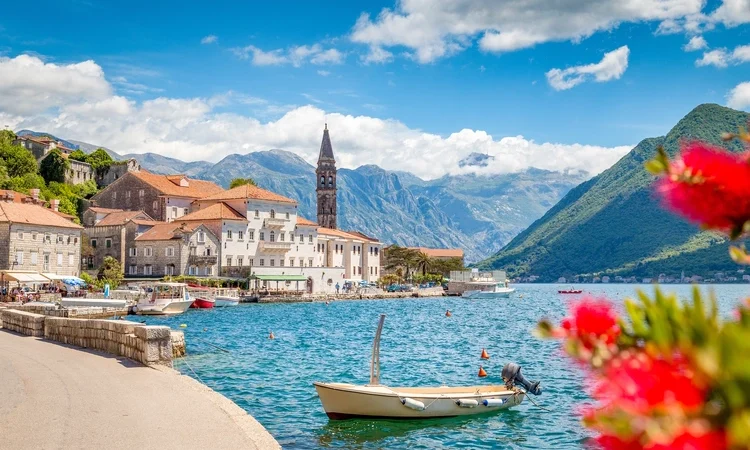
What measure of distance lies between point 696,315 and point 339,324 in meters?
55.6

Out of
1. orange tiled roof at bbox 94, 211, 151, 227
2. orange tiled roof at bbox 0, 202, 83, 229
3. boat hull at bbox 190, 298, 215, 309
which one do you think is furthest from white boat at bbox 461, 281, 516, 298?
orange tiled roof at bbox 0, 202, 83, 229

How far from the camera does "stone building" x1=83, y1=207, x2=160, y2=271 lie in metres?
87.9

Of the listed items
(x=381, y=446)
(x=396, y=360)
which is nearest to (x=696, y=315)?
(x=381, y=446)

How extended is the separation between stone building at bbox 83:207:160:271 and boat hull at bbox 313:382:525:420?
74.3m

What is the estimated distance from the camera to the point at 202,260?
8762cm

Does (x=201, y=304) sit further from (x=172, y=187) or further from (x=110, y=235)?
(x=172, y=187)

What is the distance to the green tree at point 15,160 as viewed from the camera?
97562 millimetres

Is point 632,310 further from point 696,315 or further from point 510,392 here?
point 510,392

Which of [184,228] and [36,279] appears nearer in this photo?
[36,279]

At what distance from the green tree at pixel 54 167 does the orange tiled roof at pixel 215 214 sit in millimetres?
24402

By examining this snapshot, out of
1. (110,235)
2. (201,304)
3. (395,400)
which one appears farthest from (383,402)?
(110,235)

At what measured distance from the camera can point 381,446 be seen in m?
16.8

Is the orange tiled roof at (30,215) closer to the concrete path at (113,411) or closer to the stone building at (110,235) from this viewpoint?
the stone building at (110,235)

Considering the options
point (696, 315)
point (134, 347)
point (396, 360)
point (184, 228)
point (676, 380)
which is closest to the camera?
point (676, 380)
